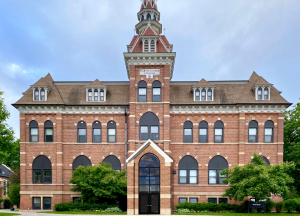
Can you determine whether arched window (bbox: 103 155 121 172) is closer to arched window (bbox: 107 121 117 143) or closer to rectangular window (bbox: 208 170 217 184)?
arched window (bbox: 107 121 117 143)

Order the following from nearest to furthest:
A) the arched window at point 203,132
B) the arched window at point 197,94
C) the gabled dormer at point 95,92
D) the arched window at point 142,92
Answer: the arched window at point 142,92 → the arched window at point 203,132 → the arched window at point 197,94 → the gabled dormer at point 95,92

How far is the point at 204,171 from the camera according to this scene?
32.9 m

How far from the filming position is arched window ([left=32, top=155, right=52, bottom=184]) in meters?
32.9

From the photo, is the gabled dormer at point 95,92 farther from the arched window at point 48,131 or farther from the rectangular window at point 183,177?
the rectangular window at point 183,177

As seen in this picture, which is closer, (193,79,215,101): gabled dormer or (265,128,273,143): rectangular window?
(265,128,273,143): rectangular window

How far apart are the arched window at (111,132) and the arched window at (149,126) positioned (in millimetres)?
3516

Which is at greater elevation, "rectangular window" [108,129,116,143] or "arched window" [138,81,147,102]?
"arched window" [138,81,147,102]

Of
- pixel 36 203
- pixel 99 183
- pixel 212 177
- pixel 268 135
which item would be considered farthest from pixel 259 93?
pixel 36 203

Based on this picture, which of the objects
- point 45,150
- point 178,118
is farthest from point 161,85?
point 45,150

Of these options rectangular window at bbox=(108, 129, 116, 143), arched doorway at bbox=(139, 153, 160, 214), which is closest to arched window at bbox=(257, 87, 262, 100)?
arched doorway at bbox=(139, 153, 160, 214)

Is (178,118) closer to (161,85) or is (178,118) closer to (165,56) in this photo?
(161,85)

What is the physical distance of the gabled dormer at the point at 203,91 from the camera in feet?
112

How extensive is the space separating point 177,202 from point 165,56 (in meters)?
16.3

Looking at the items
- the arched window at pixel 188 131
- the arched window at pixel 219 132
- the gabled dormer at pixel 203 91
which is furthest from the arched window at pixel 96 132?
the arched window at pixel 219 132
